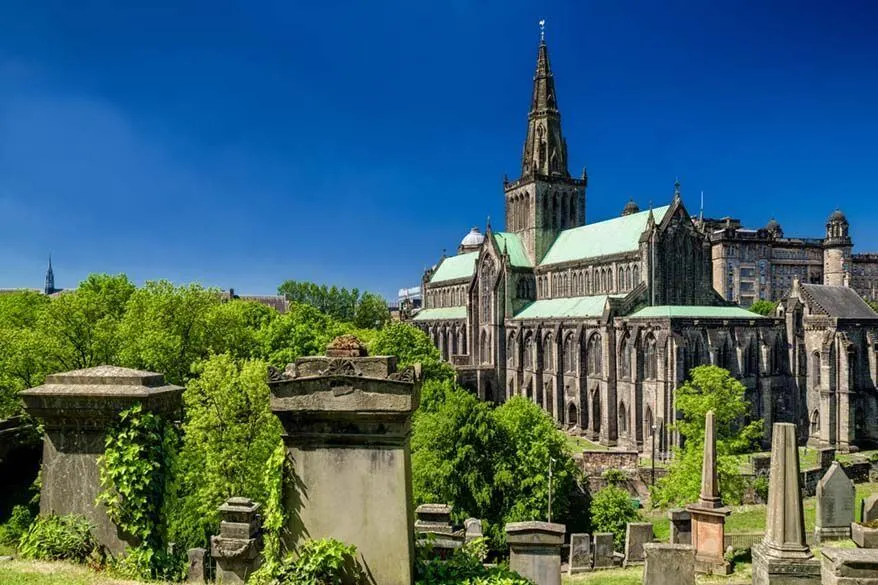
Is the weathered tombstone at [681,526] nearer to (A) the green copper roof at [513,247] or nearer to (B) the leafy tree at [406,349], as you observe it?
(B) the leafy tree at [406,349]

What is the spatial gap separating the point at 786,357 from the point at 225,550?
158 ft

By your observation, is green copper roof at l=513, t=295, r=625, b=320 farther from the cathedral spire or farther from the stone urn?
the stone urn

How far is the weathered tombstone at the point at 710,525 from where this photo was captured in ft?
A: 49.9

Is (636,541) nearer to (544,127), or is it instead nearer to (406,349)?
(406,349)

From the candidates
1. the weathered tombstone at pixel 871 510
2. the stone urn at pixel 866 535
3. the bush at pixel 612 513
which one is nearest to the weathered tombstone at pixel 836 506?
the weathered tombstone at pixel 871 510

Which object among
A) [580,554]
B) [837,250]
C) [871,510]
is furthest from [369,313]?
[837,250]

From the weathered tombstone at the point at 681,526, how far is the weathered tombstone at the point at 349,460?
12973 mm

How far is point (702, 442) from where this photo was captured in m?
28.5

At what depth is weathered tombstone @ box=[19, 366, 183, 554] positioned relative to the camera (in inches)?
266

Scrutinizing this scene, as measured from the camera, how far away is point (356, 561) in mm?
5641

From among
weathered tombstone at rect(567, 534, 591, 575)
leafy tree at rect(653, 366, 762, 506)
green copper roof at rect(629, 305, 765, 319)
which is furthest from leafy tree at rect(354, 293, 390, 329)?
weathered tombstone at rect(567, 534, 591, 575)

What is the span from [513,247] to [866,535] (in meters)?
56.4

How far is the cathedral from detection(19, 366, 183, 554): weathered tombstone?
37.8 metres

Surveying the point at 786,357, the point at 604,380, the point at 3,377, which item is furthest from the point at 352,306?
the point at 3,377
